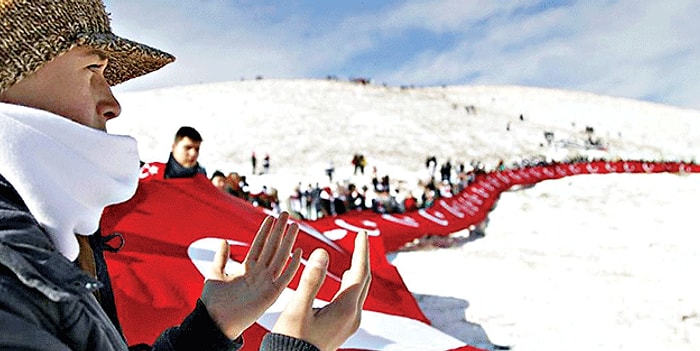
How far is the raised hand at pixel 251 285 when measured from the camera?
4.21ft

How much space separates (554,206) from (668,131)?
55329 millimetres

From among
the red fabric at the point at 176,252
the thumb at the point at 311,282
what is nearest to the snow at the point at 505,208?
the red fabric at the point at 176,252

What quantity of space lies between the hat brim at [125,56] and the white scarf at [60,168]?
17cm

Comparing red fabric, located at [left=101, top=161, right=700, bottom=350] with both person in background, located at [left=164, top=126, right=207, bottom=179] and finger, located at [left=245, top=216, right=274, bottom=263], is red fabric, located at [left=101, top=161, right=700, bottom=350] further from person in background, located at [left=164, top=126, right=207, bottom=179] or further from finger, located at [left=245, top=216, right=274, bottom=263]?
finger, located at [left=245, top=216, right=274, bottom=263]

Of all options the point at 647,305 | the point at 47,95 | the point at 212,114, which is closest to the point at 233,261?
the point at 47,95

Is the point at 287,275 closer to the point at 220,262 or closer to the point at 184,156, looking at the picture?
the point at 220,262

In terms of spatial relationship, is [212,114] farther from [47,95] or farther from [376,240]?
[47,95]

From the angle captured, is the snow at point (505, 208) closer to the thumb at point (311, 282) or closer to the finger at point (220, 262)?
the finger at point (220, 262)

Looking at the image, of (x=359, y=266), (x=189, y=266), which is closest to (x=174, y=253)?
(x=189, y=266)

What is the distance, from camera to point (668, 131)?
6203 cm

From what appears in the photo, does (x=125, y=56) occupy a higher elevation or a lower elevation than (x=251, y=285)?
higher

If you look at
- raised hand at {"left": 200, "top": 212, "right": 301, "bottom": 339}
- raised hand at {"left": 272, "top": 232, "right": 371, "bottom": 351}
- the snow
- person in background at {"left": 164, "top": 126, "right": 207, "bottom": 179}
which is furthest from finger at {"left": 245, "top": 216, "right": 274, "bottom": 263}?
the snow

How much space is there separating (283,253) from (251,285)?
0.10 m

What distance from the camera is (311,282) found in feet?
3.79
